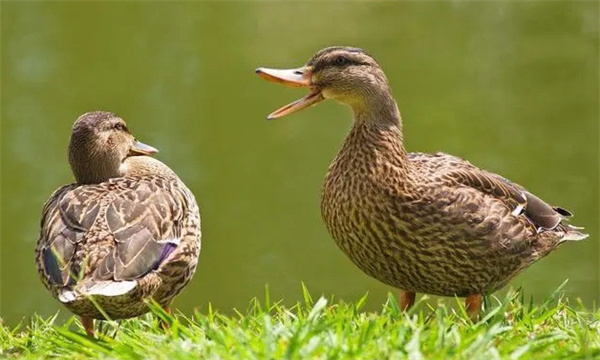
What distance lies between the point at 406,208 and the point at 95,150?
1752mm

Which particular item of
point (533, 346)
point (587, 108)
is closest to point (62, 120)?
point (587, 108)

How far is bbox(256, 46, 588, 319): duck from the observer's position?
6.85 m

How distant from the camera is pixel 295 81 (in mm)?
7191

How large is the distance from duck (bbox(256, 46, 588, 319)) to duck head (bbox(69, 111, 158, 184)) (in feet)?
3.35

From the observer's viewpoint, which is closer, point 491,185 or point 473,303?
point 473,303

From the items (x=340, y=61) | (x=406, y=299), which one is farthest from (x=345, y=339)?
(x=340, y=61)

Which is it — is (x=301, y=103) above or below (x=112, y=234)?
above

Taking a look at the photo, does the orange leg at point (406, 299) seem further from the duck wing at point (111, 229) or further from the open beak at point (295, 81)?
the duck wing at point (111, 229)

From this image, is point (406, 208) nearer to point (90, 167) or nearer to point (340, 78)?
point (340, 78)

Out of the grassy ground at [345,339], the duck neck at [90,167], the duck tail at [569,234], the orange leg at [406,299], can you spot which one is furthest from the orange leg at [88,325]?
the duck tail at [569,234]

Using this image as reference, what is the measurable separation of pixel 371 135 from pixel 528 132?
32.3ft

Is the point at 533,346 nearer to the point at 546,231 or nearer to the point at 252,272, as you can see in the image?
Result: the point at 546,231

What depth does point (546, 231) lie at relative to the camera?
7.48 m

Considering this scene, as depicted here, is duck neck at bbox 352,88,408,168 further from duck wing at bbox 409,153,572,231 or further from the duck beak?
the duck beak
